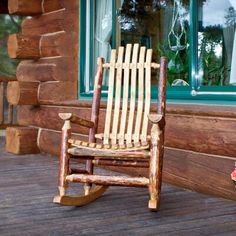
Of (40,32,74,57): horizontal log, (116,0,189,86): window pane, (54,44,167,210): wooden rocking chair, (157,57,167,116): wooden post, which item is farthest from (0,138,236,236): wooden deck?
(40,32,74,57): horizontal log

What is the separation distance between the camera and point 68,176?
2990 mm

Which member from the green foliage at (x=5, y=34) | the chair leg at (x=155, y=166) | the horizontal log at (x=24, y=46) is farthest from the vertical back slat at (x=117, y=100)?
the green foliage at (x=5, y=34)

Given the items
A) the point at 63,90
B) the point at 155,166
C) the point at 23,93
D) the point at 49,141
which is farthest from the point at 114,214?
the point at 23,93

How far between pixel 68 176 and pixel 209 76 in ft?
4.55

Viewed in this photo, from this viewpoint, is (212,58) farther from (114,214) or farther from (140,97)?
(114,214)

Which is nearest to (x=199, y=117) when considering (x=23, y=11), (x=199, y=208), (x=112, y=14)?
(x=199, y=208)

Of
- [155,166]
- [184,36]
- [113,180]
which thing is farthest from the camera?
[184,36]

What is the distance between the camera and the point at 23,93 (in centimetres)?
525

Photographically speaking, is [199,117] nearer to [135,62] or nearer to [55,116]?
[135,62]

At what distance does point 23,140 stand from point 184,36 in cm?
224

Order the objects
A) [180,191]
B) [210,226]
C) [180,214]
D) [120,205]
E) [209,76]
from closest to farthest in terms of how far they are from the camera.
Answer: [210,226], [180,214], [120,205], [180,191], [209,76]

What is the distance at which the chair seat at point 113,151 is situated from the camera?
2.88 meters

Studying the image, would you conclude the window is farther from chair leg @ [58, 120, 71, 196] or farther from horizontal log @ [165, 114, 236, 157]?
chair leg @ [58, 120, 71, 196]

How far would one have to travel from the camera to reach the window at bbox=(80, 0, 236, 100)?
3.66 m
